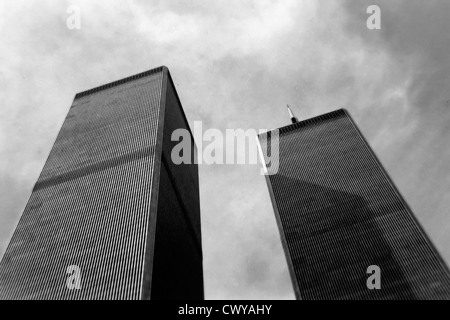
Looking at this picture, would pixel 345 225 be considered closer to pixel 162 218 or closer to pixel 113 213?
pixel 162 218

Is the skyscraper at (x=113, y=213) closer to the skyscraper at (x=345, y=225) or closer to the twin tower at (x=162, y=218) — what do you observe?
the twin tower at (x=162, y=218)

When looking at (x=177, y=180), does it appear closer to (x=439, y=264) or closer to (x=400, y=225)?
(x=400, y=225)

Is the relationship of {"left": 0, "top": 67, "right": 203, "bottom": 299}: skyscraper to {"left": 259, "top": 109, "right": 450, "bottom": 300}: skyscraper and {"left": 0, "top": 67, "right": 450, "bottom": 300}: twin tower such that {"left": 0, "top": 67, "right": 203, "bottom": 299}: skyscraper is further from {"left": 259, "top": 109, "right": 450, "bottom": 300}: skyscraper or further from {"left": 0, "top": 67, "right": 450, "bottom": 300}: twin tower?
{"left": 259, "top": 109, "right": 450, "bottom": 300}: skyscraper

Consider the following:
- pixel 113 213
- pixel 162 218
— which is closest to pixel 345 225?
pixel 162 218

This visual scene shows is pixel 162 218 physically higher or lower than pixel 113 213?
higher
